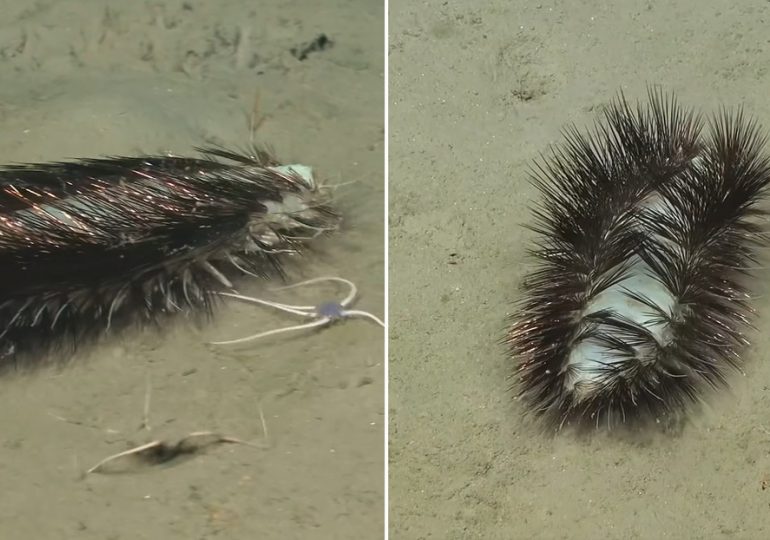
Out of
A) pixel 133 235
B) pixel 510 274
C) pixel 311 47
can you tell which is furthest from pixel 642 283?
pixel 133 235

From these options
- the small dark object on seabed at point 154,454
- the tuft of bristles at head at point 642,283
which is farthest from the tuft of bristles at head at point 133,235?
the tuft of bristles at head at point 642,283

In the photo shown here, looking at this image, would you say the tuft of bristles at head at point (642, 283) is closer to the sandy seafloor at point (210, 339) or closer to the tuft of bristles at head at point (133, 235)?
the sandy seafloor at point (210, 339)

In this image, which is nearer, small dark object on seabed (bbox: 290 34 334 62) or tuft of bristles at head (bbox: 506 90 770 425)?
tuft of bristles at head (bbox: 506 90 770 425)

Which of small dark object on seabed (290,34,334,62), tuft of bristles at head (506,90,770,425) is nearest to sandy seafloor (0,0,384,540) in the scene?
small dark object on seabed (290,34,334,62)

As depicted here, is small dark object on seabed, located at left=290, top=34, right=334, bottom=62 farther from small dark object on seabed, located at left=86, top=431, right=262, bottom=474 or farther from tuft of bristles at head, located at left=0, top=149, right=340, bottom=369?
small dark object on seabed, located at left=86, top=431, right=262, bottom=474

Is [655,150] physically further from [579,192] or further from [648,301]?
[648,301]

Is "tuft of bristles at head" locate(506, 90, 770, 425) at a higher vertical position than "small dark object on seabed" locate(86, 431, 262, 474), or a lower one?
higher

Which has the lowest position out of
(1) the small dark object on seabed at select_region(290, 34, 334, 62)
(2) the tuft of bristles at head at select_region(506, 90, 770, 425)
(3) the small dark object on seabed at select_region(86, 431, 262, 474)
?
(3) the small dark object on seabed at select_region(86, 431, 262, 474)
